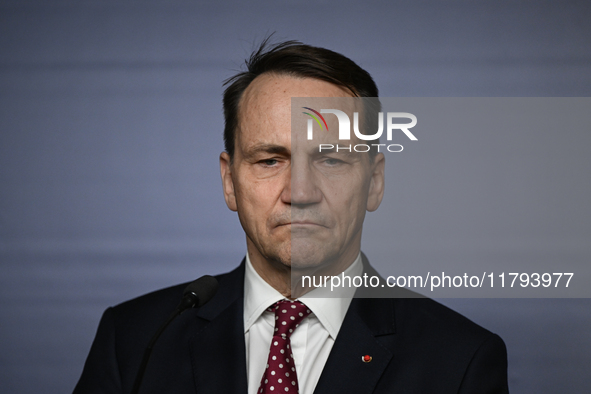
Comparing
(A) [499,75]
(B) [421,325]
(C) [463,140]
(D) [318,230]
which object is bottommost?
(B) [421,325]

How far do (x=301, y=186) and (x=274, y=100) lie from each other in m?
0.29

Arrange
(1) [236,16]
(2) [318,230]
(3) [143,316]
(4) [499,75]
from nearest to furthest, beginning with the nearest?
(2) [318,230] < (3) [143,316] < (4) [499,75] < (1) [236,16]

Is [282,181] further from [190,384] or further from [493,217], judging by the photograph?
[493,217]

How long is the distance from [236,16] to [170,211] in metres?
0.97

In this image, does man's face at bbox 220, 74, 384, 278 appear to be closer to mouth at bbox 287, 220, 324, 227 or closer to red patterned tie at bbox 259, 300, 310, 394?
mouth at bbox 287, 220, 324, 227

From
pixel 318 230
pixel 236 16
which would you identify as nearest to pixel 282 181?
pixel 318 230

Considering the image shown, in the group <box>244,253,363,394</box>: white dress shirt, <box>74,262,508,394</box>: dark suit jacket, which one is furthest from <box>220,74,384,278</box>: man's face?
<box>74,262,508,394</box>: dark suit jacket

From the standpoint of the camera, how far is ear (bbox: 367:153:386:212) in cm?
185

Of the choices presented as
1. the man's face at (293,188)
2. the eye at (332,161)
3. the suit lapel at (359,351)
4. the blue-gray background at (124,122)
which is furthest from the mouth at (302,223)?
the blue-gray background at (124,122)

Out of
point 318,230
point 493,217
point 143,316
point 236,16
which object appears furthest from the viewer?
point 236,16

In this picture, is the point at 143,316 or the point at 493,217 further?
the point at 493,217

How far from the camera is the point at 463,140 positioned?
205 cm

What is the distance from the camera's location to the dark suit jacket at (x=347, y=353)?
1.64 metres

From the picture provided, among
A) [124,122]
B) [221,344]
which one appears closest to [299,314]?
[221,344]
